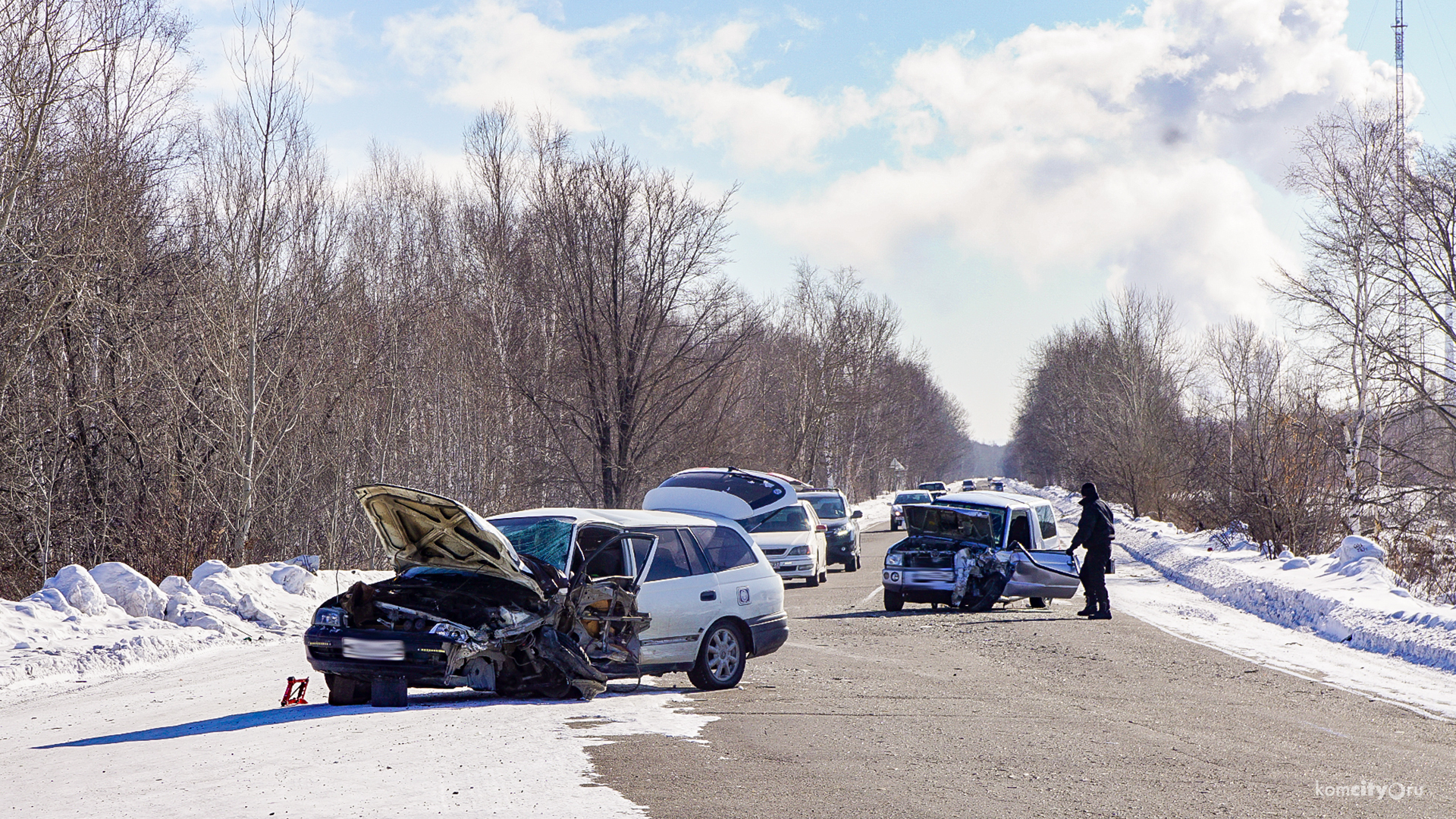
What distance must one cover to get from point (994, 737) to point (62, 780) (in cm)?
593

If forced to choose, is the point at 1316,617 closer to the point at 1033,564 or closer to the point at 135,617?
the point at 1033,564

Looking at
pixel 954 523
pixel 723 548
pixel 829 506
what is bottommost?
pixel 723 548

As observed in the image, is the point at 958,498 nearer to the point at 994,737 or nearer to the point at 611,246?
the point at 994,737

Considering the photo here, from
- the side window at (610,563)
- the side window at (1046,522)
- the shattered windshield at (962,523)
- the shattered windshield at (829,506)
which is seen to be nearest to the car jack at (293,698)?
the side window at (610,563)

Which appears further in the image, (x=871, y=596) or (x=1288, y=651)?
(x=871, y=596)

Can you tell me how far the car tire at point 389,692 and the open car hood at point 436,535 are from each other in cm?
99

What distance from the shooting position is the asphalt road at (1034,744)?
243 inches

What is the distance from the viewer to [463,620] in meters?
8.82

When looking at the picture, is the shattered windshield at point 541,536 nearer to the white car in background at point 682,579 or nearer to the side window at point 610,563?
the white car in background at point 682,579

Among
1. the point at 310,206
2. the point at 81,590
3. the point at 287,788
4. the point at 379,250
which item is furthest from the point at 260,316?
the point at 379,250

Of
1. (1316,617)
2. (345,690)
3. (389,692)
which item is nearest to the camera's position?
(389,692)

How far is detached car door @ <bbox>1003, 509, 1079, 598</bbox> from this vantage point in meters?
17.9

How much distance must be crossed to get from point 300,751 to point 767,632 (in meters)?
5.03

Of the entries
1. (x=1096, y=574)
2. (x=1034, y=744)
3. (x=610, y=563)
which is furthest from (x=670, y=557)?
(x=1096, y=574)
